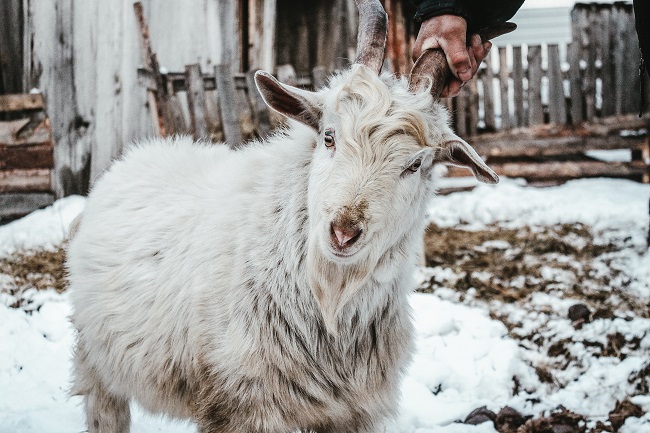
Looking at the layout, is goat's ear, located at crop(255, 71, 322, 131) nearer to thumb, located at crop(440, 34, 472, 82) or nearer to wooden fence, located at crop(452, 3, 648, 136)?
thumb, located at crop(440, 34, 472, 82)

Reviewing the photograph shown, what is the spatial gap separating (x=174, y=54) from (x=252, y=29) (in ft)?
5.25

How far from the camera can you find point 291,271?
295cm

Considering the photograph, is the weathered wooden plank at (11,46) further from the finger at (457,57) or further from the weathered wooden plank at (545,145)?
the weathered wooden plank at (545,145)

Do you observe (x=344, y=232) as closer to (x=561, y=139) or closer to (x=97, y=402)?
(x=97, y=402)

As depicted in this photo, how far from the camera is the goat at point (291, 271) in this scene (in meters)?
2.77

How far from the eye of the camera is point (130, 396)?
3408 mm

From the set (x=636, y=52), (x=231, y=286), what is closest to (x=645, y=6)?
(x=231, y=286)

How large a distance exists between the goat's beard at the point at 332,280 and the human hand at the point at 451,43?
0.92 metres

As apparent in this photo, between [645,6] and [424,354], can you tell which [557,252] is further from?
[645,6]

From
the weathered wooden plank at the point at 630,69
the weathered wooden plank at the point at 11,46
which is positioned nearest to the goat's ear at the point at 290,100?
the weathered wooden plank at the point at 11,46

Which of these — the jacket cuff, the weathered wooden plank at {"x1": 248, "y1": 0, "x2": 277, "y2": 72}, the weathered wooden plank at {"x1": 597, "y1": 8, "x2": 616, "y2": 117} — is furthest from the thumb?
the weathered wooden plank at {"x1": 597, "y1": 8, "x2": 616, "y2": 117}

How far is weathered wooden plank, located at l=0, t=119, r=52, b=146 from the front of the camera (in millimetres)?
7742

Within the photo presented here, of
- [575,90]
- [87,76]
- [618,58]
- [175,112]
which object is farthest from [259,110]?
[618,58]

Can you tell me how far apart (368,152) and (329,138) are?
23 cm
